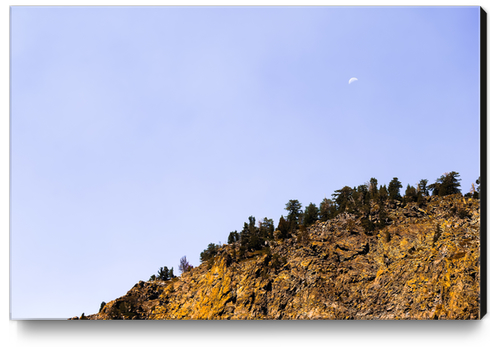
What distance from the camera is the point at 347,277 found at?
10203 millimetres

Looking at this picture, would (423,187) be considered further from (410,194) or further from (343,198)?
(343,198)

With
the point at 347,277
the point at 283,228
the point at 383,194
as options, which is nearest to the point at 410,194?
the point at 383,194

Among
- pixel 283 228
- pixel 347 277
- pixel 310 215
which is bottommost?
pixel 347 277

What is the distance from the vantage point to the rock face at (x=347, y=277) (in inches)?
370

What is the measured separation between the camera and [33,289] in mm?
9805

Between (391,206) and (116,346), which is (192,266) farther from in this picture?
(391,206)

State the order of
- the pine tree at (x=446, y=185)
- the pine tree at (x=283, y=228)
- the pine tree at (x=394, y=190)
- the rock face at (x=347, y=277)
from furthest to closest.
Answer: the pine tree at (x=283, y=228) < the pine tree at (x=394, y=190) < the pine tree at (x=446, y=185) < the rock face at (x=347, y=277)

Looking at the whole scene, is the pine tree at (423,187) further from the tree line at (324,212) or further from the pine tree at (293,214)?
the pine tree at (293,214)

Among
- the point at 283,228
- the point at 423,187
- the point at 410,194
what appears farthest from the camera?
the point at 283,228

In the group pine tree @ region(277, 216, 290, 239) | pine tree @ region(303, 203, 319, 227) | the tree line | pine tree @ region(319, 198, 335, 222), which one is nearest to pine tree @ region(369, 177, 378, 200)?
the tree line

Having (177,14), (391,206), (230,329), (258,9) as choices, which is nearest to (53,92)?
(177,14)

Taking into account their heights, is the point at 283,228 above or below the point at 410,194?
below

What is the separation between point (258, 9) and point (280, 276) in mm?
7601

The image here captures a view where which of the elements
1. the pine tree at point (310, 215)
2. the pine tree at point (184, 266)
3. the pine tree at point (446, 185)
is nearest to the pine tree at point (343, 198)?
the pine tree at point (310, 215)
